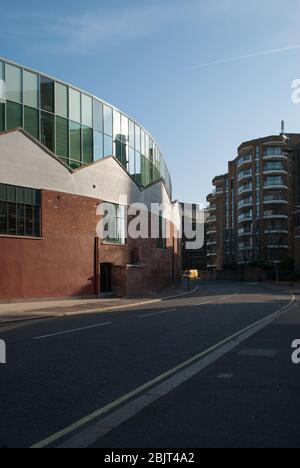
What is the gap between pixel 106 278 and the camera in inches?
A: 1599

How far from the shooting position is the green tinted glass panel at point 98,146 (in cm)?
3928

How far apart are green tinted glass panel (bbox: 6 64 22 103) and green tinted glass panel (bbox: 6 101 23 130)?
35cm

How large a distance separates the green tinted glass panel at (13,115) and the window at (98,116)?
7.36m

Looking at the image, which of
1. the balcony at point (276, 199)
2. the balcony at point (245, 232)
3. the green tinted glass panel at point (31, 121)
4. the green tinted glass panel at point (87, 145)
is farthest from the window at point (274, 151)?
the green tinted glass panel at point (31, 121)

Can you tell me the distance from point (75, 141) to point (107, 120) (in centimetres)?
450

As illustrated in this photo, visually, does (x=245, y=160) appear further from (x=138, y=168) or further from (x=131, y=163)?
(x=131, y=163)

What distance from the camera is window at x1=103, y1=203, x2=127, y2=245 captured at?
40.1m

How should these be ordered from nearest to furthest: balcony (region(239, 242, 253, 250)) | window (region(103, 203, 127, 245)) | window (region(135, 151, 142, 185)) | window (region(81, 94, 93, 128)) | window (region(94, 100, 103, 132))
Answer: window (region(81, 94, 93, 128)) → window (region(94, 100, 103, 132)) → window (region(103, 203, 127, 245)) → window (region(135, 151, 142, 185)) → balcony (region(239, 242, 253, 250))

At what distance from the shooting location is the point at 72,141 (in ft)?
122

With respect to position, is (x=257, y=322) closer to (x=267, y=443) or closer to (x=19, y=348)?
(x=19, y=348)

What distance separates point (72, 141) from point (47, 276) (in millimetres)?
9346

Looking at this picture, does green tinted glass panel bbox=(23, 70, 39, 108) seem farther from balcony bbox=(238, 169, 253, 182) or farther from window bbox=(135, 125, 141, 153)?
balcony bbox=(238, 169, 253, 182)

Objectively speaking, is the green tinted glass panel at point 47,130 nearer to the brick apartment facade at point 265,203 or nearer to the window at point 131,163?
the window at point 131,163

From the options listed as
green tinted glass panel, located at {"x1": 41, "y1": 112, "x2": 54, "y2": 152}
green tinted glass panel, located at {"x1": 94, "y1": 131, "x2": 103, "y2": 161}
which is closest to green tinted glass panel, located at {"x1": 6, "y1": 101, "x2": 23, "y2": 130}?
green tinted glass panel, located at {"x1": 41, "y1": 112, "x2": 54, "y2": 152}
